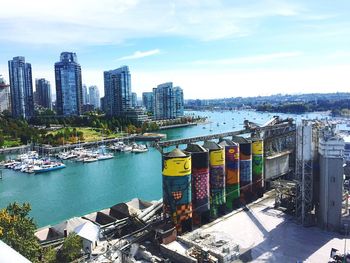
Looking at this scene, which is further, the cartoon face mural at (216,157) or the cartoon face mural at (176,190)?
the cartoon face mural at (216,157)

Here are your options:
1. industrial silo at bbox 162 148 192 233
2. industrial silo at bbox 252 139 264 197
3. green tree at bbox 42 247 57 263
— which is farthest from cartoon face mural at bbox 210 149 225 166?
green tree at bbox 42 247 57 263

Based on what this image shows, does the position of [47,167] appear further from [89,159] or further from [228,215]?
[228,215]

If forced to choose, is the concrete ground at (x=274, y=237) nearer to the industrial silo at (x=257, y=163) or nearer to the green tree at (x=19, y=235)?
the industrial silo at (x=257, y=163)

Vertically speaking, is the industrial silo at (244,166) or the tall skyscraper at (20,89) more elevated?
the tall skyscraper at (20,89)

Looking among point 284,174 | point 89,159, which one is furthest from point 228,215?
point 89,159

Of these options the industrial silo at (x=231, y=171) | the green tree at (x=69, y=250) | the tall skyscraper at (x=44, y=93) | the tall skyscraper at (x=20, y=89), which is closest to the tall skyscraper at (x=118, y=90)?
the tall skyscraper at (x=20, y=89)

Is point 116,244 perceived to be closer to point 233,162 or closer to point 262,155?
point 233,162
